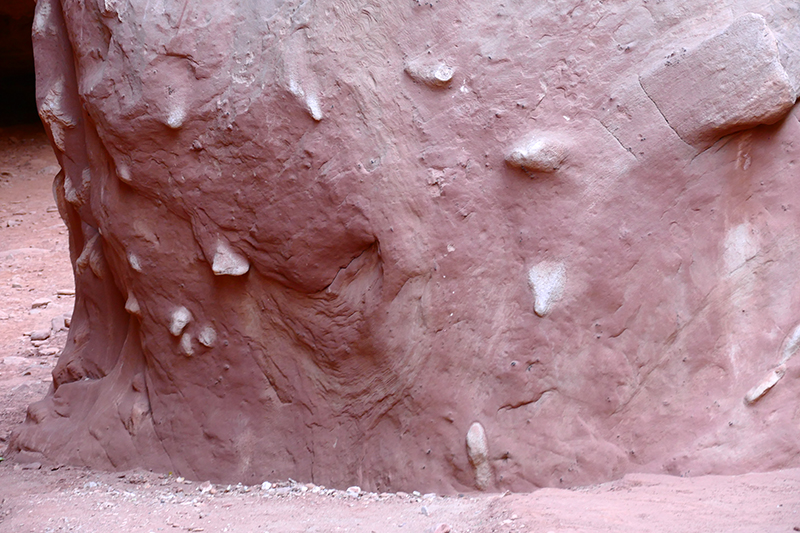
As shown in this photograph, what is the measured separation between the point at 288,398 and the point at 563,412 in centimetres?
121

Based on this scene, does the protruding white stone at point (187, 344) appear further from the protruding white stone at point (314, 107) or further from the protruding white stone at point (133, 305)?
the protruding white stone at point (314, 107)

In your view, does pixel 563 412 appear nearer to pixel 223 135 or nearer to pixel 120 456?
pixel 223 135

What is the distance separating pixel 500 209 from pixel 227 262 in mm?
1182

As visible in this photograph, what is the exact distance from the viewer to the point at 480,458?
9.82ft

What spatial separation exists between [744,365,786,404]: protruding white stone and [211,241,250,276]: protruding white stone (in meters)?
2.06

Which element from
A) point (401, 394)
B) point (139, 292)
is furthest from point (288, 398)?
point (139, 292)

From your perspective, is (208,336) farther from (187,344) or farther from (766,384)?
(766,384)

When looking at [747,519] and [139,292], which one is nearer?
[747,519]

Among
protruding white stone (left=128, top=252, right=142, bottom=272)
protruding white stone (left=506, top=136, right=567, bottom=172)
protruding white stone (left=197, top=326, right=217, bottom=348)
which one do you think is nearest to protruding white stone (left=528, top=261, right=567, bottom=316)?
protruding white stone (left=506, top=136, right=567, bottom=172)

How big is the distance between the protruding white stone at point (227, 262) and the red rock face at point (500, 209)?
12 millimetres

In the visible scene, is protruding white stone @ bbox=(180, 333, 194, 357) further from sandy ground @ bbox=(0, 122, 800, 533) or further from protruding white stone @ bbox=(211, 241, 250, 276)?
sandy ground @ bbox=(0, 122, 800, 533)

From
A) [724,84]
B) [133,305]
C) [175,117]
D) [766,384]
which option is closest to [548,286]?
[766,384]

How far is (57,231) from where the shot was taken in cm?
974

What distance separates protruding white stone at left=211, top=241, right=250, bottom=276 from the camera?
3317mm
